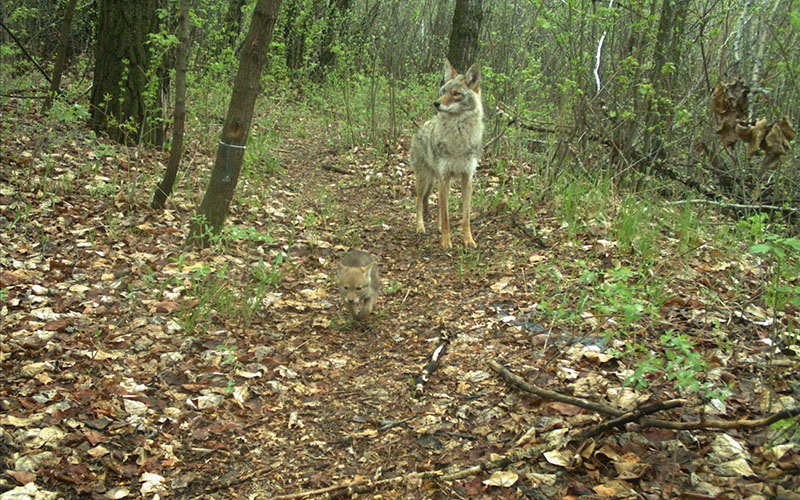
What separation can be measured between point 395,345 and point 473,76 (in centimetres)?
429

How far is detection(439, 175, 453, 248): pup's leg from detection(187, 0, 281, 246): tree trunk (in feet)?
9.50

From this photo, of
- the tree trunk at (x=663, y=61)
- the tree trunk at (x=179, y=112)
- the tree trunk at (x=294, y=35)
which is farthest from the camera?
the tree trunk at (x=294, y=35)

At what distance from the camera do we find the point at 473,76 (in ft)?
25.3

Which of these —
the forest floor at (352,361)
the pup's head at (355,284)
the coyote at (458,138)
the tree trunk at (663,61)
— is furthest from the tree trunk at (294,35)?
the pup's head at (355,284)

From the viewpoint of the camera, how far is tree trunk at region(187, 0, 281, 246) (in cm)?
590

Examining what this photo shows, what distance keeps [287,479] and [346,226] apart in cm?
510

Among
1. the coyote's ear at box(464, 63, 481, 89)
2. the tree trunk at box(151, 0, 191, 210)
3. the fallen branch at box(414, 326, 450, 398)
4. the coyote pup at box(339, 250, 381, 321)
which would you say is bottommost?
the fallen branch at box(414, 326, 450, 398)

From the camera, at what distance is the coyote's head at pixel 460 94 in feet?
25.2

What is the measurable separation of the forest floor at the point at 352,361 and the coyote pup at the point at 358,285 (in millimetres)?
212

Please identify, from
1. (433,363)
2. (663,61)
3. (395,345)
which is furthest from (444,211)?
(663,61)

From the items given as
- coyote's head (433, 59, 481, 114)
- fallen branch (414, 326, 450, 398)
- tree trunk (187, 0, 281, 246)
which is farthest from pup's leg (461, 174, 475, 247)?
tree trunk (187, 0, 281, 246)

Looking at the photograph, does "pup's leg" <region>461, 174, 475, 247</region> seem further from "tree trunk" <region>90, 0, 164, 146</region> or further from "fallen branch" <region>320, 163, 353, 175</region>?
"tree trunk" <region>90, 0, 164, 146</region>

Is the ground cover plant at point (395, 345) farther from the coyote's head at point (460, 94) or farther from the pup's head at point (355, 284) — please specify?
the coyote's head at point (460, 94)

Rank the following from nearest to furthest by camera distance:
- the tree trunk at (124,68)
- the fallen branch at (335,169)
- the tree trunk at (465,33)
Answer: the tree trunk at (124,68) < the tree trunk at (465,33) < the fallen branch at (335,169)
